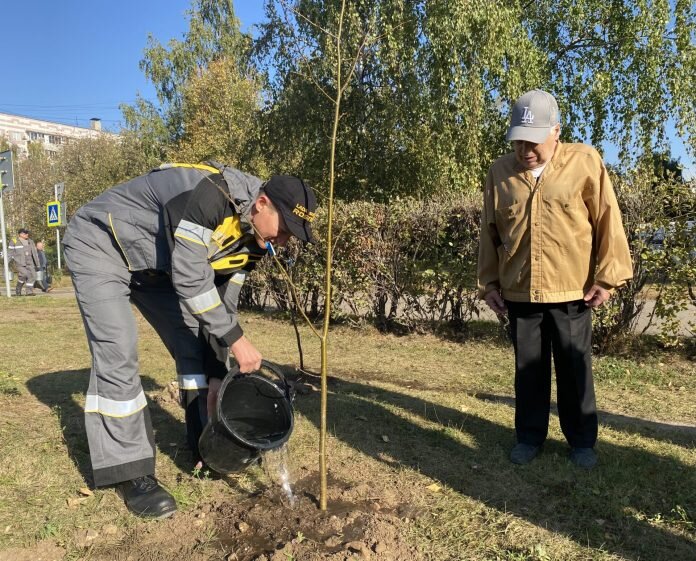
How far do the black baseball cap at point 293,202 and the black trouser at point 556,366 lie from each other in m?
1.37

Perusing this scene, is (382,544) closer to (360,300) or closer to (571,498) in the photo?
(571,498)

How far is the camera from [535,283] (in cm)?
301

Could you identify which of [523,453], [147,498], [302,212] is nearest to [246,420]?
[147,498]

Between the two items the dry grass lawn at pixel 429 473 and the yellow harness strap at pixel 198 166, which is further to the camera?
the yellow harness strap at pixel 198 166

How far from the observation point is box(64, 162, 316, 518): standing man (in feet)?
8.16

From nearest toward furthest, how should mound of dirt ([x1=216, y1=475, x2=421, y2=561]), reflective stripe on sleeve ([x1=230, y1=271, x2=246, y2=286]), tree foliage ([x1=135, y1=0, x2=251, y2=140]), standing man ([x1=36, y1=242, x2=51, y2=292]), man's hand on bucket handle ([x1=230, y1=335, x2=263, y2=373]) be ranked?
mound of dirt ([x1=216, y1=475, x2=421, y2=561])
man's hand on bucket handle ([x1=230, y1=335, x2=263, y2=373])
reflective stripe on sleeve ([x1=230, y1=271, x2=246, y2=286])
standing man ([x1=36, y1=242, x2=51, y2=292])
tree foliage ([x1=135, y1=0, x2=251, y2=140])

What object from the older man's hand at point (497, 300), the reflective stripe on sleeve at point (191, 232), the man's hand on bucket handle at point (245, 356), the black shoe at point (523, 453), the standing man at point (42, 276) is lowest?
the standing man at point (42, 276)

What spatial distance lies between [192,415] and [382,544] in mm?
1418

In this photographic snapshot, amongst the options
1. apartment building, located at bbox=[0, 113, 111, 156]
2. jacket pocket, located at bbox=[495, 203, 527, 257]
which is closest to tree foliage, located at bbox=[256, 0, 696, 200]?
jacket pocket, located at bbox=[495, 203, 527, 257]

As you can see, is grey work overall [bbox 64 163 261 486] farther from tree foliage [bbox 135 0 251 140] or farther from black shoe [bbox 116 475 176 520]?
tree foliage [bbox 135 0 251 140]

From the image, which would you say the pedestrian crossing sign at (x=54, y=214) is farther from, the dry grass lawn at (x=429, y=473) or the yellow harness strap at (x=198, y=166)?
the yellow harness strap at (x=198, y=166)

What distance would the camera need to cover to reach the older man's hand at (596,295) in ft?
9.59

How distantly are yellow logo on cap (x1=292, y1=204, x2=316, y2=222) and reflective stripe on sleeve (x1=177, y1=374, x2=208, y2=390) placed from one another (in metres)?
1.26

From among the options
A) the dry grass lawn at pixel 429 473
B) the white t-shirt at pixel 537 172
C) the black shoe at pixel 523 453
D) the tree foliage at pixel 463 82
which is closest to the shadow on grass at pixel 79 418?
the dry grass lawn at pixel 429 473
